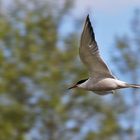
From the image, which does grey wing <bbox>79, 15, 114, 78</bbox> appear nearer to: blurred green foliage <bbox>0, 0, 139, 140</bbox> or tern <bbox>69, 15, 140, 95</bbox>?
tern <bbox>69, 15, 140, 95</bbox>

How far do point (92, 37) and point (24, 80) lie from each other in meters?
13.7

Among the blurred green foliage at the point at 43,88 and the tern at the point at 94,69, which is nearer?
the tern at the point at 94,69

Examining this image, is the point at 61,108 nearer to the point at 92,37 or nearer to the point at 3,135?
the point at 3,135

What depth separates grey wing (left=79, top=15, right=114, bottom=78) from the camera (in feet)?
37.2

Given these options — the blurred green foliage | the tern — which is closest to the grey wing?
the tern

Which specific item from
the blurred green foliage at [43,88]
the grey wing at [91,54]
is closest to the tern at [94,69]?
the grey wing at [91,54]

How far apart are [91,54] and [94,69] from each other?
1.15 feet

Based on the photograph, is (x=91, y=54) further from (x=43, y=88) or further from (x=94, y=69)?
(x=43, y=88)

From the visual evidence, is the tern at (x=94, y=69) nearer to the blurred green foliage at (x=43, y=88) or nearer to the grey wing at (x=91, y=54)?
the grey wing at (x=91, y=54)

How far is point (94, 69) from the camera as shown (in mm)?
11945

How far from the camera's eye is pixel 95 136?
24.6m

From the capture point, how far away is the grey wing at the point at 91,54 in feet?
37.2

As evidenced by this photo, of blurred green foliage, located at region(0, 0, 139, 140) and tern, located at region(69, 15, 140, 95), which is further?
blurred green foliage, located at region(0, 0, 139, 140)

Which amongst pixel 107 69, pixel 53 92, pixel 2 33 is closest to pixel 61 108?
pixel 53 92
